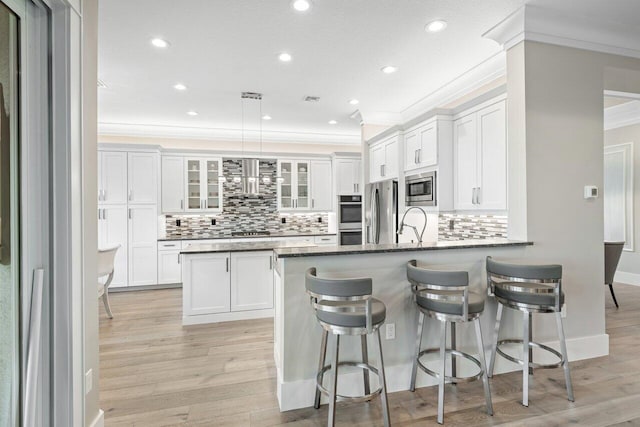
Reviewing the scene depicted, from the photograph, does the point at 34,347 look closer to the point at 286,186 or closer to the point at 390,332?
the point at 390,332

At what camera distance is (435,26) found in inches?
107

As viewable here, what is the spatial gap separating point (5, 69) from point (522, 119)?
3179 millimetres

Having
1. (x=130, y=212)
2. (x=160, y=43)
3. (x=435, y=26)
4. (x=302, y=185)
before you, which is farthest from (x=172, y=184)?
(x=435, y=26)

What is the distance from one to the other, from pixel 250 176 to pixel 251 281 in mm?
2323

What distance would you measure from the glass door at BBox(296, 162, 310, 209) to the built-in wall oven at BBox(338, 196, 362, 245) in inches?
26.8

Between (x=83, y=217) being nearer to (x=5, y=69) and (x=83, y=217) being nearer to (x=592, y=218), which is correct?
(x=5, y=69)

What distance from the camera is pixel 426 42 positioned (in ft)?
9.80

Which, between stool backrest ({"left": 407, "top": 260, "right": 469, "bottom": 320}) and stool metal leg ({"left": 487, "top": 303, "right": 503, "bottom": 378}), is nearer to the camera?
stool backrest ({"left": 407, "top": 260, "right": 469, "bottom": 320})

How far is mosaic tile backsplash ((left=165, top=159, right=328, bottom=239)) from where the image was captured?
6.02m

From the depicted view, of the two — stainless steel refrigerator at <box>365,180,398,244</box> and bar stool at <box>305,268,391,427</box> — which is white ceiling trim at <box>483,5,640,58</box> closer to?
stainless steel refrigerator at <box>365,180,398,244</box>

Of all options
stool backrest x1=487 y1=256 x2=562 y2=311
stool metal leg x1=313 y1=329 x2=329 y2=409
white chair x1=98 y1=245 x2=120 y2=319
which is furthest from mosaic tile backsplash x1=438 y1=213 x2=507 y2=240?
white chair x1=98 y1=245 x2=120 y2=319

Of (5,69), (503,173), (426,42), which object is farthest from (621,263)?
(5,69)

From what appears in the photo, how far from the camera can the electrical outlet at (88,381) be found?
5.22ft

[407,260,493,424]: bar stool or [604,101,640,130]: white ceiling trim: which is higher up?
[604,101,640,130]: white ceiling trim
